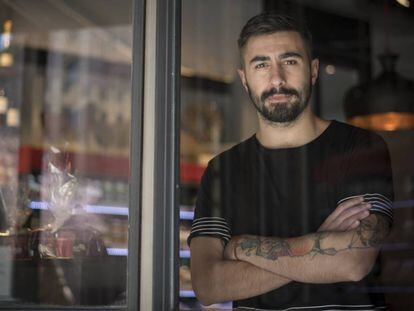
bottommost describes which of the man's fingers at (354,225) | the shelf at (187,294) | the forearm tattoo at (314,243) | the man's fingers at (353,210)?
the shelf at (187,294)

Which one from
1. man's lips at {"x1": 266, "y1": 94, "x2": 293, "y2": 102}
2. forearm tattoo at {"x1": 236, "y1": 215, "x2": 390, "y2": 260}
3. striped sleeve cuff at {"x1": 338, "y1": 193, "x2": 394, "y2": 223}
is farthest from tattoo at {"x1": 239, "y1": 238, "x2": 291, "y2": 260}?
man's lips at {"x1": 266, "y1": 94, "x2": 293, "y2": 102}

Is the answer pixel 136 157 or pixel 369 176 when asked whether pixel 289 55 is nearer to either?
pixel 369 176

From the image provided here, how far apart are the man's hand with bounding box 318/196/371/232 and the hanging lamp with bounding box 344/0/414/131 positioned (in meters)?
1.44

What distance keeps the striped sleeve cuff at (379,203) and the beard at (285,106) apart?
36 cm

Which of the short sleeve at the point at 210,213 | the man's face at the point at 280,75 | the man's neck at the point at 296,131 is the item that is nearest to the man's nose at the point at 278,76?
the man's face at the point at 280,75

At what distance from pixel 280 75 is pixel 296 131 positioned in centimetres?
20

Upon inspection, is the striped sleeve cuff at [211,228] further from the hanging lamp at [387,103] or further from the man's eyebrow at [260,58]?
the hanging lamp at [387,103]

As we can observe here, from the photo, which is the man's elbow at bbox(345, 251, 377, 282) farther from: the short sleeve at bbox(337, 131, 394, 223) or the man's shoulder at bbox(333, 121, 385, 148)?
the man's shoulder at bbox(333, 121, 385, 148)

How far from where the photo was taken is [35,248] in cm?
239

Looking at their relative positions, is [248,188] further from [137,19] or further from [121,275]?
[137,19]

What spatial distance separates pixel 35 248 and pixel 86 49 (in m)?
3.72

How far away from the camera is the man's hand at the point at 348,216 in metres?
1.96

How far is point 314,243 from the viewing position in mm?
1902

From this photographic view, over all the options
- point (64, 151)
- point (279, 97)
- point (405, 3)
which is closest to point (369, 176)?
point (279, 97)
